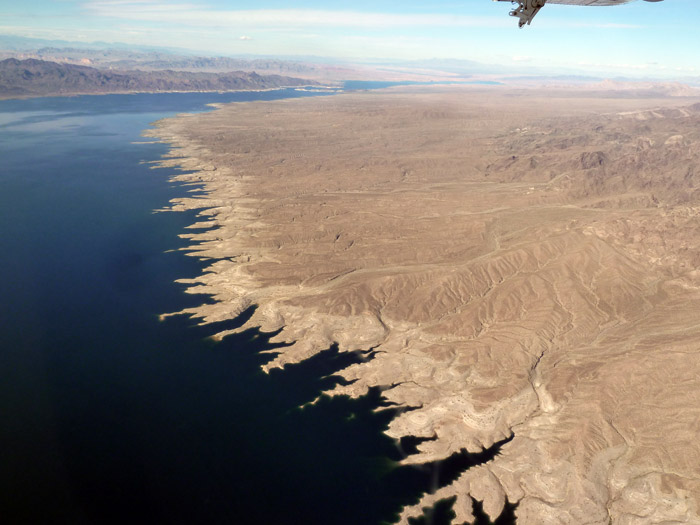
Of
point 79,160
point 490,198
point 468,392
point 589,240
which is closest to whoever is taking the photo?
point 468,392

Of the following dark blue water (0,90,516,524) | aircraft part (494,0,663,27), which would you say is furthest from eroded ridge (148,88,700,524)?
aircraft part (494,0,663,27)

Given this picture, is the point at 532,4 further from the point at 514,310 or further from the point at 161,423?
the point at 514,310

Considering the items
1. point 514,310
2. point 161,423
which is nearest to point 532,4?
point 161,423

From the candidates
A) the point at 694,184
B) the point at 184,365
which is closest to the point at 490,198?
the point at 694,184

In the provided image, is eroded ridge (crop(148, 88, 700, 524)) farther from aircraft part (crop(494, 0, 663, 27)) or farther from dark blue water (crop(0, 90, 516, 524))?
aircraft part (crop(494, 0, 663, 27))

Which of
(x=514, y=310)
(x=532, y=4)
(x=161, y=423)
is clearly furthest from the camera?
(x=514, y=310)

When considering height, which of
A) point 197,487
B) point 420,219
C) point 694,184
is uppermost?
point 694,184

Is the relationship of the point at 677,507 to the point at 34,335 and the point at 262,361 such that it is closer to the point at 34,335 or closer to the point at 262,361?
the point at 262,361
